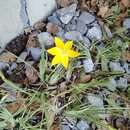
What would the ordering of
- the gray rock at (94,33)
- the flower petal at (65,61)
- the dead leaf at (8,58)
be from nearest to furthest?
the flower petal at (65,61) → the dead leaf at (8,58) → the gray rock at (94,33)

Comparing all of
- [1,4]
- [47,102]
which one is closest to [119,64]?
[47,102]

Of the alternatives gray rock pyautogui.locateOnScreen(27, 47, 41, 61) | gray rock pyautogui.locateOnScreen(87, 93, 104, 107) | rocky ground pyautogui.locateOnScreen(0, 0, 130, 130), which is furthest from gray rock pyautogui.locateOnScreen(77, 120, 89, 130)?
gray rock pyautogui.locateOnScreen(27, 47, 41, 61)

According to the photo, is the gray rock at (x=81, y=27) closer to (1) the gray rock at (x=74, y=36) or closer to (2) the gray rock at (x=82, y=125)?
(1) the gray rock at (x=74, y=36)

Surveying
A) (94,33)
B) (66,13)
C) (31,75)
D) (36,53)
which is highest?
(66,13)

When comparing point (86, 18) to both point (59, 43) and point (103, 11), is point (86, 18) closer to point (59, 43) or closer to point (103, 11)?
point (103, 11)

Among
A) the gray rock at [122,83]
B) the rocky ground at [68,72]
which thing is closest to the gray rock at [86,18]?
the rocky ground at [68,72]

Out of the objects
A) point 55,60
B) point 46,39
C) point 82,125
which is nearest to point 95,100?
point 82,125
